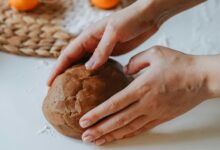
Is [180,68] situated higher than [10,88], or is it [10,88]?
[180,68]

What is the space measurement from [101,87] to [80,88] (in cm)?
5

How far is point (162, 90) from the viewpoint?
38.5 inches

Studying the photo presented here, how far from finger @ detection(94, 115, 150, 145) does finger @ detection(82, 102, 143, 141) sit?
18mm

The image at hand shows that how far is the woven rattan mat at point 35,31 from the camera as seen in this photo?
4.37ft

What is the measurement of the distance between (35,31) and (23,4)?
119 mm

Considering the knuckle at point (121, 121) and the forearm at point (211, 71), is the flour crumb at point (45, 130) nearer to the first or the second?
the knuckle at point (121, 121)

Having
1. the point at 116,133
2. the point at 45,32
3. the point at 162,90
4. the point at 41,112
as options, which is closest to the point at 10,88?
the point at 41,112

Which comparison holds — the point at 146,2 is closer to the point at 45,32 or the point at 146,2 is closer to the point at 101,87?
the point at 101,87

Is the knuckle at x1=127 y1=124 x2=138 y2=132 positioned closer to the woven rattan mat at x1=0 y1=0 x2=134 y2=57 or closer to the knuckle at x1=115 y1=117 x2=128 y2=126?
the knuckle at x1=115 y1=117 x2=128 y2=126

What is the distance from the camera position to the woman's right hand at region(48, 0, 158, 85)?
1.08 metres

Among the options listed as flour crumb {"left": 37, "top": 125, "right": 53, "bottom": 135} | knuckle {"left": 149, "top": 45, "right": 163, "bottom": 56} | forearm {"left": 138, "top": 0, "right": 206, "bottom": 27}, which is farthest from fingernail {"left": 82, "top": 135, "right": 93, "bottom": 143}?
forearm {"left": 138, "top": 0, "right": 206, "bottom": 27}

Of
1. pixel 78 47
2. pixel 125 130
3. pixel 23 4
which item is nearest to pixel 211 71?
pixel 125 130

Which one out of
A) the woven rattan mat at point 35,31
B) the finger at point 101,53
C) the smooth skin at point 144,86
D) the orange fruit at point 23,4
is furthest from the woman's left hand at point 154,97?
the orange fruit at point 23,4

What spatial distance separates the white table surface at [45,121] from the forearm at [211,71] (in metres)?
0.15
